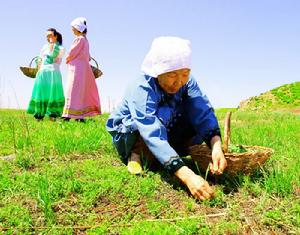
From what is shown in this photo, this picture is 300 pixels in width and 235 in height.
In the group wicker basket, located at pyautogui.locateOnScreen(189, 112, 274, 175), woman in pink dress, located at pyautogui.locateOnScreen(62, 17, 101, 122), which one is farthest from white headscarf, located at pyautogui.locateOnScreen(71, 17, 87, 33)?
wicker basket, located at pyautogui.locateOnScreen(189, 112, 274, 175)

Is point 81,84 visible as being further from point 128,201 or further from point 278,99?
point 278,99

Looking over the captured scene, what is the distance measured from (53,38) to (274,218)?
7370mm

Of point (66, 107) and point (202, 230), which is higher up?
point (202, 230)

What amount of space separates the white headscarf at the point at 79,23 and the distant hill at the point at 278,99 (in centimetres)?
1596

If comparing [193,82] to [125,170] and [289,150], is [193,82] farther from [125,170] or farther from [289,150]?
[289,150]

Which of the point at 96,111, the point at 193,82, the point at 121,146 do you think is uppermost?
the point at 193,82

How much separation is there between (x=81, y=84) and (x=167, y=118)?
547cm

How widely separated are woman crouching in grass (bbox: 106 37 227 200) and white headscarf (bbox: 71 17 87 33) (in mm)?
4920

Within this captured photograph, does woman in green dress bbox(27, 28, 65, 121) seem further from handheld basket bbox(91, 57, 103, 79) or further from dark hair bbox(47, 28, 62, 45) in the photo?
handheld basket bbox(91, 57, 103, 79)

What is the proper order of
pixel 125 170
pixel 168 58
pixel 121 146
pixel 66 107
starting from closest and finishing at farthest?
pixel 168 58
pixel 125 170
pixel 121 146
pixel 66 107

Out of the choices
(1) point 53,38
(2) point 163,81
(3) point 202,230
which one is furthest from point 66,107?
(3) point 202,230

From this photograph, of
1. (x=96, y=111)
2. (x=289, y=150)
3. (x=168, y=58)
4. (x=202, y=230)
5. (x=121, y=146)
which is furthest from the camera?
(x=96, y=111)

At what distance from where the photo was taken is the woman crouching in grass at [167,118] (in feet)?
12.1

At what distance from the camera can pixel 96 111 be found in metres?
9.62
